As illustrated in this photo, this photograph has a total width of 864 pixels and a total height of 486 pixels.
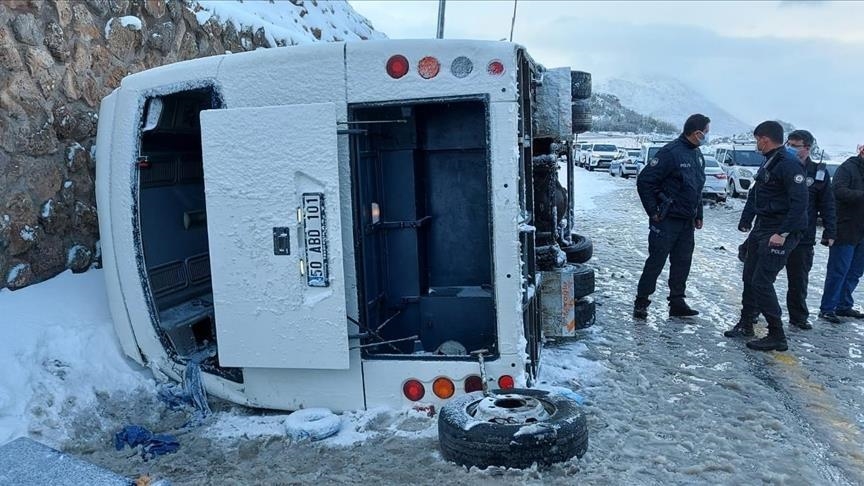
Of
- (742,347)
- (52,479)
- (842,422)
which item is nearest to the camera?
(52,479)

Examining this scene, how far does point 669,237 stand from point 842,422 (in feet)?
8.01

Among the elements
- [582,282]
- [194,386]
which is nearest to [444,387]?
[194,386]

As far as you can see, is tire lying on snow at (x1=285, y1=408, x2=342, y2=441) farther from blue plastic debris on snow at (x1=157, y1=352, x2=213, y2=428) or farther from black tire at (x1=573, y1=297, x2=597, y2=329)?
black tire at (x1=573, y1=297, x2=597, y2=329)

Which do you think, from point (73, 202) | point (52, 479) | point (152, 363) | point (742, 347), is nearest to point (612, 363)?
point (742, 347)

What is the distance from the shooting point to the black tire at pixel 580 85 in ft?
18.7

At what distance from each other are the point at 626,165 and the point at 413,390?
106ft

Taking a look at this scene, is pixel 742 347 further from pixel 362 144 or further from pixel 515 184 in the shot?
pixel 362 144

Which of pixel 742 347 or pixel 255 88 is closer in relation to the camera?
pixel 255 88

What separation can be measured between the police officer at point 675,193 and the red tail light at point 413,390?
3.36 meters

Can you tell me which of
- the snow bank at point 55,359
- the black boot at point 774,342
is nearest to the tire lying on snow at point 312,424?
the snow bank at point 55,359

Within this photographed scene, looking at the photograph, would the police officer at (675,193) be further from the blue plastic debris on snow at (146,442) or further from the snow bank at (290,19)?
the snow bank at (290,19)

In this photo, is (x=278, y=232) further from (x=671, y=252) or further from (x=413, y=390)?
(x=671, y=252)

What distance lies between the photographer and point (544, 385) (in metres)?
4.78

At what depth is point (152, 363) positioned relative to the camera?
449 cm
